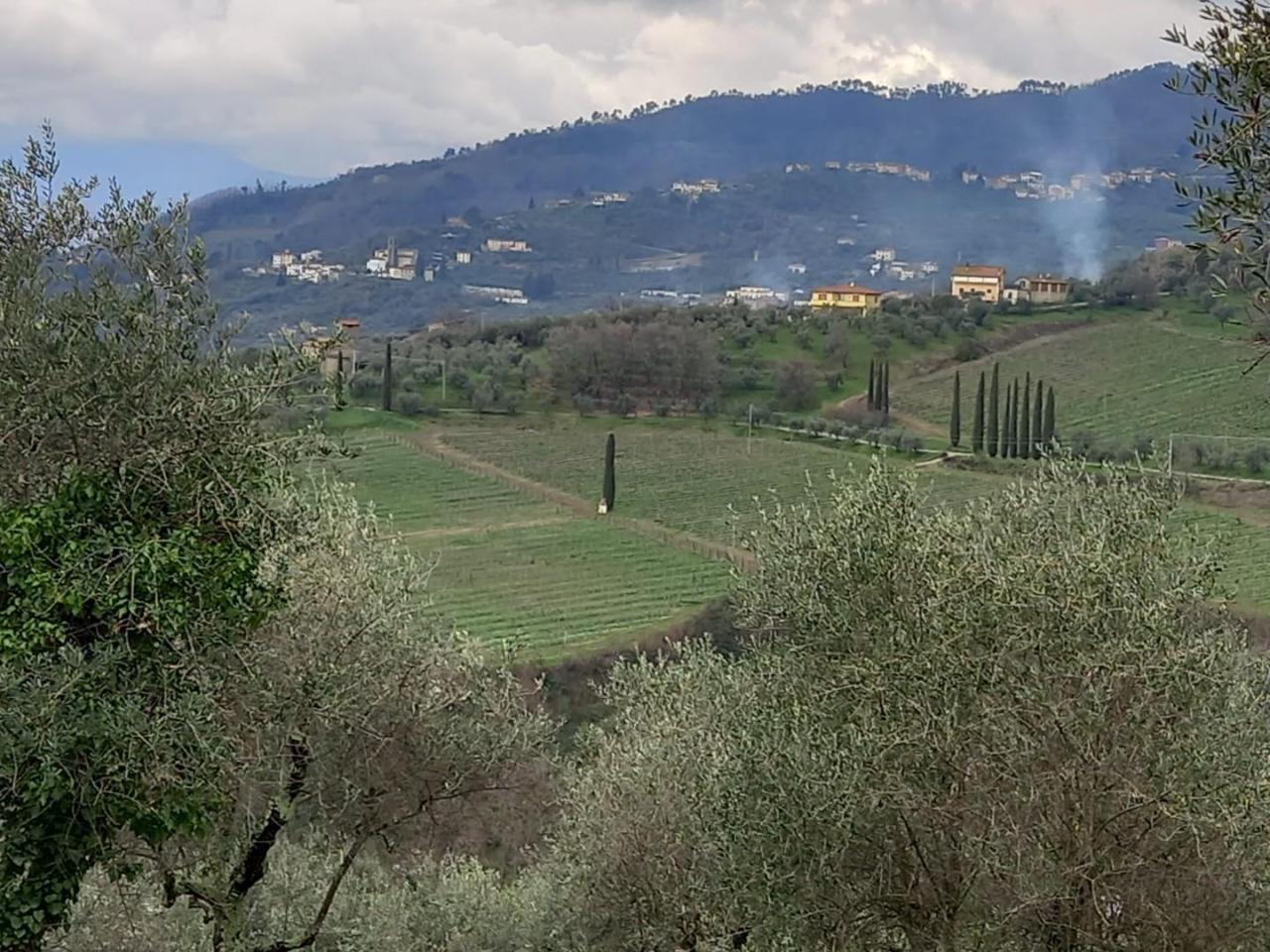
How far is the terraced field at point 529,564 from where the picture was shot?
42062 millimetres

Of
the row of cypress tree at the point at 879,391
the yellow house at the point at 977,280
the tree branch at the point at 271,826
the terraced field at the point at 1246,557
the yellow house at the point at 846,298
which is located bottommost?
the terraced field at the point at 1246,557

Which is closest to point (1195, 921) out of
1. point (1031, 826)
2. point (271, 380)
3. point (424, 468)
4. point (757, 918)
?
point (1031, 826)

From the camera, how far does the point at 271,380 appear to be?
35.6 feet

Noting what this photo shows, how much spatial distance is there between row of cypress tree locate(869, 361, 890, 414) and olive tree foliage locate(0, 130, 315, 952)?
2749 inches

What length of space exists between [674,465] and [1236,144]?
61704 millimetres

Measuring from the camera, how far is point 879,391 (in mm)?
79000

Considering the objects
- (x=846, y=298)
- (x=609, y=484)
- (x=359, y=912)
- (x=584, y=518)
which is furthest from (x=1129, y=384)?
(x=359, y=912)

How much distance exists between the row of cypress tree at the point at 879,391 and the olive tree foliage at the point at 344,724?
65247 millimetres

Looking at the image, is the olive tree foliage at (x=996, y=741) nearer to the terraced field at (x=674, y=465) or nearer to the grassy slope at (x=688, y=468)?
the grassy slope at (x=688, y=468)

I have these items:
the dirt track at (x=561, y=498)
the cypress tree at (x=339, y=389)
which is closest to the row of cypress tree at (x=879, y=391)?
the dirt track at (x=561, y=498)

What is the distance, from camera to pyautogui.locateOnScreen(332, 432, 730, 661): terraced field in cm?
4206

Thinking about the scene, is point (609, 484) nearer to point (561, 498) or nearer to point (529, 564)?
point (561, 498)

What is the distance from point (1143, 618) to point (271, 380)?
7975 millimetres

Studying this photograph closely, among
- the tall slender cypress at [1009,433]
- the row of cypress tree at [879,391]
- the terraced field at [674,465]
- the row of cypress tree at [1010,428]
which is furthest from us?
the row of cypress tree at [879,391]
